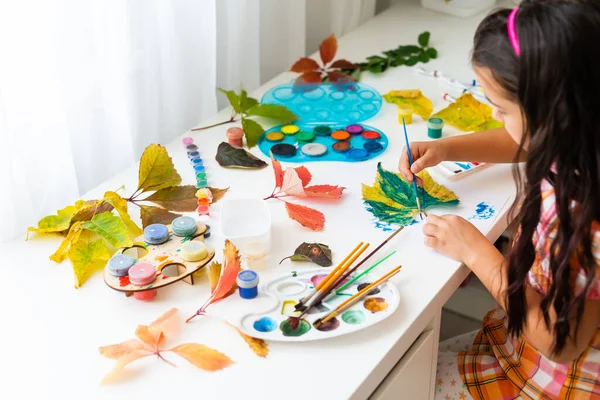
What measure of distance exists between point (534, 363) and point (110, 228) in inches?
24.3

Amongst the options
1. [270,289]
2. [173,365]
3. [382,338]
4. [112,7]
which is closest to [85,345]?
[173,365]

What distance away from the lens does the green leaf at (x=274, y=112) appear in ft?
4.12

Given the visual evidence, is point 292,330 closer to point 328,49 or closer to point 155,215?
point 155,215

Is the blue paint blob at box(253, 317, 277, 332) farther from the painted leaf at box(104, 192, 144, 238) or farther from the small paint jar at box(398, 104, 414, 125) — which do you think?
the small paint jar at box(398, 104, 414, 125)

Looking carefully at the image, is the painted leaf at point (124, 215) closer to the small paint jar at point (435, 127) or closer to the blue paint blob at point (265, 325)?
the blue paint blob at point (265, 325)

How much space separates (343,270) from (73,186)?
1.60 ft

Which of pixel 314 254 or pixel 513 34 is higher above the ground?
pixel 513 34

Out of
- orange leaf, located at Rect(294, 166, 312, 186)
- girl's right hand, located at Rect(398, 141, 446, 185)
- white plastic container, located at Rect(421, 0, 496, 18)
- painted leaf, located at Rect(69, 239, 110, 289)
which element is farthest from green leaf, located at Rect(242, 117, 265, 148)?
white plastic container, located at Rect(421, 0, 496, 18)

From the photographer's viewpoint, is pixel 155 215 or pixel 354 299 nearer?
pixel 354 299

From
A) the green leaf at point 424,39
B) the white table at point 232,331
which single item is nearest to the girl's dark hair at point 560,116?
the white table at point 232,331

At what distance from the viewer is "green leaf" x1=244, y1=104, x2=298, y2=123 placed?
125cm

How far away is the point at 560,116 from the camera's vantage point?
76 cm

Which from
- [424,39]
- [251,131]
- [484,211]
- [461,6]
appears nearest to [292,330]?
[484,211]

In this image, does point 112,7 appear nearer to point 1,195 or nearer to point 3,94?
point 3,94
